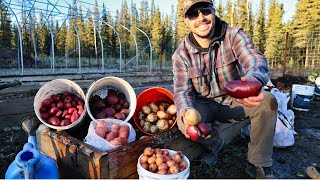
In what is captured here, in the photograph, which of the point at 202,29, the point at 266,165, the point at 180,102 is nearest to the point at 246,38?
the point at 202,29

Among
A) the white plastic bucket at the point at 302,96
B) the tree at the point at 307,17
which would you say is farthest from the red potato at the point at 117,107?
the tree at the point at 307,17

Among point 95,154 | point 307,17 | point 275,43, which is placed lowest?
point 95,154

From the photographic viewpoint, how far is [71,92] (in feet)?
9.82

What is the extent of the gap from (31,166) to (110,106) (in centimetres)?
141

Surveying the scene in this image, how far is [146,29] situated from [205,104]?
42.2m

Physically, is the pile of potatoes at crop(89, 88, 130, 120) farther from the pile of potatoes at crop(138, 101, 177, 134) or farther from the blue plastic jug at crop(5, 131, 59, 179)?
the blue plastic jug at crop(5, 131, 59, 179)

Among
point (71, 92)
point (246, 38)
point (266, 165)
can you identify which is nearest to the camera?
point (266, 165)

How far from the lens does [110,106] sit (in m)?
2.90

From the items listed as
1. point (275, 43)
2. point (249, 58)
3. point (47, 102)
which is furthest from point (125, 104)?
point (275, 43)

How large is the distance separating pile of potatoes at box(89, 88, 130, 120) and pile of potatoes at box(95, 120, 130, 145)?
13.8 inches

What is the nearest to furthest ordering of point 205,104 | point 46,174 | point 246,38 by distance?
point 46,174 < point 246,38 < point 205,104

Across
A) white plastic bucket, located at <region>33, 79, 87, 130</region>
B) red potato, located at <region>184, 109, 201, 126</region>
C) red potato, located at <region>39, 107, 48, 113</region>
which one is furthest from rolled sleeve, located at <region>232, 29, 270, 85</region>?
red potato, located at <region>39, 107, 48, 113</region>

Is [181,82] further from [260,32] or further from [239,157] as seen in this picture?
[260,32]

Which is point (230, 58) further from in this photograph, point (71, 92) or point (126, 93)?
point (71, 92)
